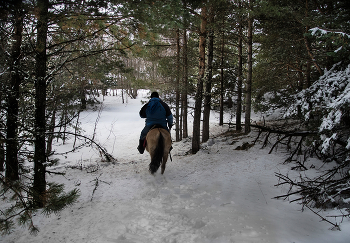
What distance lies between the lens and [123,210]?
394 centimetres

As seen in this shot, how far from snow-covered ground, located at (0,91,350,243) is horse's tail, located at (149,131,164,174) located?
0.36 meters

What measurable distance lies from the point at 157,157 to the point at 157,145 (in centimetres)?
35

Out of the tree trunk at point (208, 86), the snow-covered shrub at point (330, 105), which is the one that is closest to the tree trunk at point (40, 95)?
the snow-covered shrub at point (330, 105)

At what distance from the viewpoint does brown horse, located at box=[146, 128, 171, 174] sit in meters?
Result: 5.43

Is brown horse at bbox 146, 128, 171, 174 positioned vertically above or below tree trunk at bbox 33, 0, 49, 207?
below

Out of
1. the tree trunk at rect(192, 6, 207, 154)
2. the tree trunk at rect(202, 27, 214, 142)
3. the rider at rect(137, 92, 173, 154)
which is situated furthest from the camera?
the tree trunk at rect(202, 27, 214, 142)

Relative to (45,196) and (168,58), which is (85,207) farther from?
(168,58)

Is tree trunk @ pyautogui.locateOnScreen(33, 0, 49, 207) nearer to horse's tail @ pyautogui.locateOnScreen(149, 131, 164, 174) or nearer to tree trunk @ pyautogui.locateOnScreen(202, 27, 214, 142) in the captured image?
horse's tail @ pyautogui.locateOnScreen(149, 131, 164, 174)

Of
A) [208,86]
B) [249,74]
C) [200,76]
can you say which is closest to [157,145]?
[200,76]

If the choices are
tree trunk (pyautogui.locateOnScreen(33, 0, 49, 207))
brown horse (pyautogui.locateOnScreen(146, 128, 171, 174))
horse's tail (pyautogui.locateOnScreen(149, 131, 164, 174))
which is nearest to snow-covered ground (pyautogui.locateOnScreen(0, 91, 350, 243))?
horse's tail (pyautogui.locateOnScreen(149, 131, 164, 174))

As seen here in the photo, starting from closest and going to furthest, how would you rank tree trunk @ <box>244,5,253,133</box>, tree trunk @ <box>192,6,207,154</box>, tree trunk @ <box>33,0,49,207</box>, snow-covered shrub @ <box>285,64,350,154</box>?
snow-covered shrub @ <box>285,64,350,154</box> → tree trunk @ <box>33,0,49,207</box> → tree trunk @ <box>192,6,207,154</box> → tree trunk @ <box>244,5,253,133</box>

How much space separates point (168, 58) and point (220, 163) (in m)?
7.43

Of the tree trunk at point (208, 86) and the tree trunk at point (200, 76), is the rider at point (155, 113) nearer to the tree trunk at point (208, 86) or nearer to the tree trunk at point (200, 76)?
the tree trunk at point (200, 76)

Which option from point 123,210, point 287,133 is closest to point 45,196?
point 123,210
